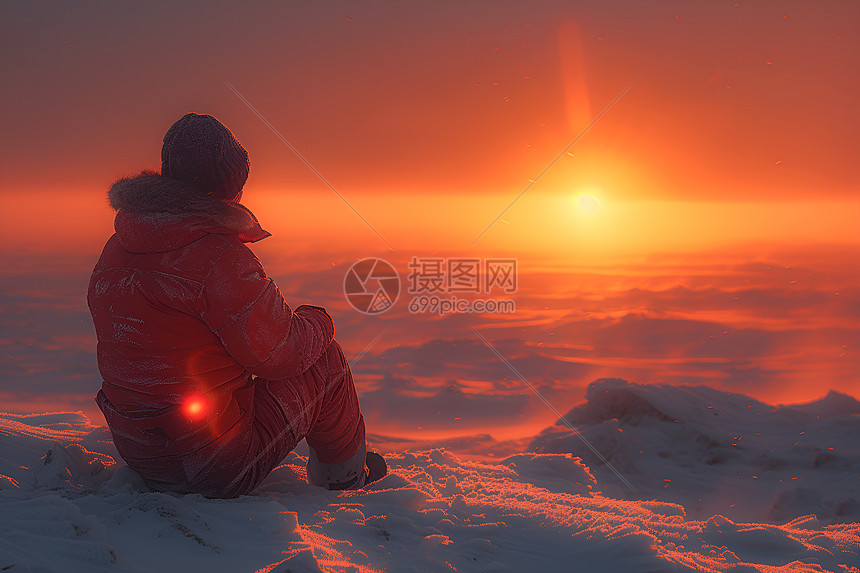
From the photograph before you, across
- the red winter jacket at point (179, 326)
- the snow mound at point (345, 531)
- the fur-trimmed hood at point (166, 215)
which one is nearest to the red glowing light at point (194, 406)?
the red winter jacket at point (179, 326)

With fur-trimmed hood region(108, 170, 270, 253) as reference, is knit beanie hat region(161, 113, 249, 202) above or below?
above

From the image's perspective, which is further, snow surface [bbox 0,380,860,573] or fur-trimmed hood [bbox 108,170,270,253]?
fur-trimmed hood [bbox 108,170,270,253]

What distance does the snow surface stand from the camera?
1.47 metres

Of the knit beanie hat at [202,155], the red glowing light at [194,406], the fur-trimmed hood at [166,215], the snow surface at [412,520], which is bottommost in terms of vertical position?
the snow surface at [412,520]

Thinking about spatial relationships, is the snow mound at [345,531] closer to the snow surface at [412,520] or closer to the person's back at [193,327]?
the snow surface at [412,520]

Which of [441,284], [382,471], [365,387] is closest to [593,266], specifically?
[441,284]

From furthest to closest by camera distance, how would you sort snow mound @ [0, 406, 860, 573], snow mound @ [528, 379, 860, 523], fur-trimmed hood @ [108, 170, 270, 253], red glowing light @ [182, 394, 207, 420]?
snow mound @ [528, 379, 860, 523]
red glowing light @ [182, 394, 207, 420]
fur-trimmed hood @ [108, 170, 270, 253]
snow mound @ [0, 406, 860, 573]

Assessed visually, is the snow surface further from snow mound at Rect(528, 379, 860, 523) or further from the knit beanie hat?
the knit beanie hat

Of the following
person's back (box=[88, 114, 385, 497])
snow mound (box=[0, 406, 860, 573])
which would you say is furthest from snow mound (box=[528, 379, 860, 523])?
person's back (box=[88, 114, 385, 497])

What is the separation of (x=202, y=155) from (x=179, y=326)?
0.53m

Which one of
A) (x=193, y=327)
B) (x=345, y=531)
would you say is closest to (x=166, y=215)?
(x=193, y=327)

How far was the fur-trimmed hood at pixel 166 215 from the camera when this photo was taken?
1.64 m

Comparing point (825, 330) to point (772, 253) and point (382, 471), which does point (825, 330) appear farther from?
point (772, 253)

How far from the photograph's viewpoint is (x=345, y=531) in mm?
1771
